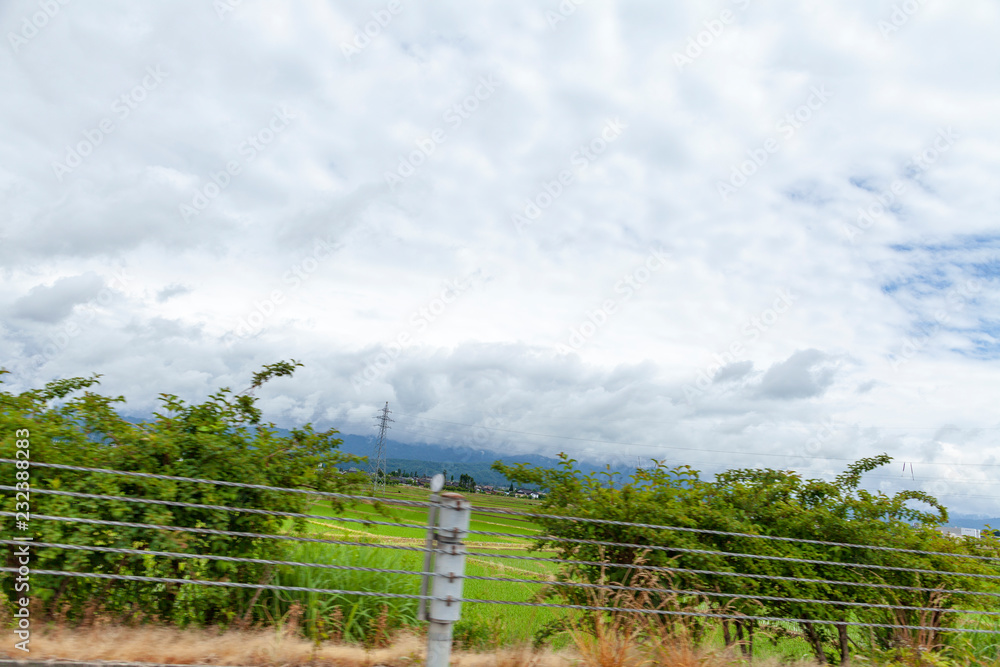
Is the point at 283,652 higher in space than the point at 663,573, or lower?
lower

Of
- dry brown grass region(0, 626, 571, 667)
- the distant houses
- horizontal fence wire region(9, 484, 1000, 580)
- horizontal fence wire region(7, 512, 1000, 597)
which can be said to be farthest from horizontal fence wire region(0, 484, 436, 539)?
the distant houses

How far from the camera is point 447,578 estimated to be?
12.4 feet

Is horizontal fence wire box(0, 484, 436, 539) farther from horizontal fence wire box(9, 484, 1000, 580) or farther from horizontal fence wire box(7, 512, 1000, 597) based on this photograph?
horizontal fence wire box(7, 512, 1000, 597)

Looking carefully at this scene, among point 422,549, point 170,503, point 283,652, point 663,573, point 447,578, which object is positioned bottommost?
point 283,652

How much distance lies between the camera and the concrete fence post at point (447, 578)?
148 inches

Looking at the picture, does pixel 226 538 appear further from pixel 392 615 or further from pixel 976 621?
pixel 976 621

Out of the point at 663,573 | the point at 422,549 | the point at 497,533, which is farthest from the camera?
the point at 663,573

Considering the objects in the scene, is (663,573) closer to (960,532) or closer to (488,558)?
(488,558)

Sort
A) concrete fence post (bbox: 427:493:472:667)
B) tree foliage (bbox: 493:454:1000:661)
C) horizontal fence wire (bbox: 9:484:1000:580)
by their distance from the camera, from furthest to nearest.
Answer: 1. tree foliage (bbox: 493:454:1000:661)
2. horizontal fence wire (bbox: 9:484:1000:580)
3. concrete fence post (bbox: 427:493:472:667)

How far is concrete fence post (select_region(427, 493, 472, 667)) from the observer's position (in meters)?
3.77

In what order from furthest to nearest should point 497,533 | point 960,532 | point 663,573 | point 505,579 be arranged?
point 960,532 → point 663,573 → point 505,579 → point 497,533

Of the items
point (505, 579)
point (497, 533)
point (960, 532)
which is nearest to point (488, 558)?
point (505, 579)

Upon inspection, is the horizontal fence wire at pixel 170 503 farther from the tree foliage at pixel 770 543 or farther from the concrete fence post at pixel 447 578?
the tree foliage at pixel 770 543

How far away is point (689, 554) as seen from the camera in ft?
17.5
